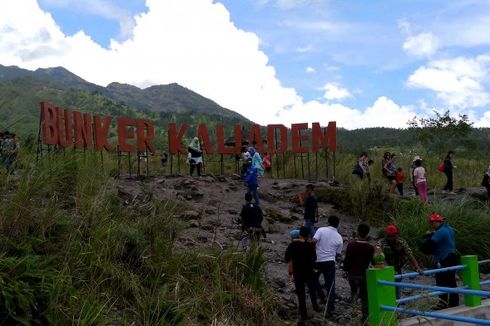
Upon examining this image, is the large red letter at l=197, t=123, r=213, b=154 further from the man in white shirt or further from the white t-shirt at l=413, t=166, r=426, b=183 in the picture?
the man in white shirt

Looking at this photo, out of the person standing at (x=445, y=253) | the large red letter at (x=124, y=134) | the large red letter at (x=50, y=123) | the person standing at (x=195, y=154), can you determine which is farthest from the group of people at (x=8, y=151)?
the person standing at (x=195, y=154)

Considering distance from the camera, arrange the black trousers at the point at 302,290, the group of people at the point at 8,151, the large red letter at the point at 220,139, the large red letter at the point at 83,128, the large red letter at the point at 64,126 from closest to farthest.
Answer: the group of people at the point at 8,151 → the black trousers at the point at 302,290 → the large red letter at the point at 64,126 → the large red letter at the point at 83,128 → the large red letter at the point at 220,139

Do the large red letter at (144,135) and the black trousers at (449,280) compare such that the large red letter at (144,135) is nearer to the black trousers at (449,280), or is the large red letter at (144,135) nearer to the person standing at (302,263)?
the person standing at (302,263)

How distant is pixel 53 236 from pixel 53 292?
98cm

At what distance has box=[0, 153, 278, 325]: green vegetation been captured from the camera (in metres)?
5.95

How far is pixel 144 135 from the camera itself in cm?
2045

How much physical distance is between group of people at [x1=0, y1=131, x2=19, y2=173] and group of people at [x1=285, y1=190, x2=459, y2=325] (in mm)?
4200

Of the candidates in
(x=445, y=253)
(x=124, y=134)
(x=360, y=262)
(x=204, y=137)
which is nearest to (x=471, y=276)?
(x=445, y=253)

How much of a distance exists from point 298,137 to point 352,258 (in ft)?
51.8

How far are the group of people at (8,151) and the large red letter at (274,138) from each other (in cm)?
1801

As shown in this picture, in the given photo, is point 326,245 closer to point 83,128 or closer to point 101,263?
point 101,263

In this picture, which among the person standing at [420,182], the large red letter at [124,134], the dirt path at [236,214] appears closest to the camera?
the dirt path at [236,214]

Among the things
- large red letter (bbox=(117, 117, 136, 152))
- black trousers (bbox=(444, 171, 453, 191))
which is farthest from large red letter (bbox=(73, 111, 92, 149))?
black trousers (bbox=(444, 171, 453, 191))

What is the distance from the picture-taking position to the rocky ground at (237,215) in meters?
9.37
